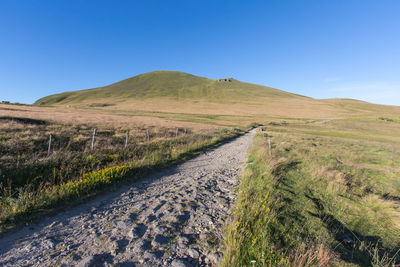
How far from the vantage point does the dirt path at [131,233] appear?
3096 mm

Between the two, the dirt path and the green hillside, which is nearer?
the dirt path

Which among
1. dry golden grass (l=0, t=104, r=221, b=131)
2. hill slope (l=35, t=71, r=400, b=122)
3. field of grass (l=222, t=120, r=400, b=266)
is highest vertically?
hill slope (l=35, t=71, r=400, b=122)

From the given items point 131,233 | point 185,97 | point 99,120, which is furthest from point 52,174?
point 185,97

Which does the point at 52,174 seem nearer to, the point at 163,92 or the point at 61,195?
the point at 61,195

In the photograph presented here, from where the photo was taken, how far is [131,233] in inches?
147

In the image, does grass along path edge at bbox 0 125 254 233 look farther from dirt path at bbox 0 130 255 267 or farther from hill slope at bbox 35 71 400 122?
hill slope at bbox 35 71 400 122

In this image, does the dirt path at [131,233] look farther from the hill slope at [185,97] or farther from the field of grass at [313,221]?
the hill slope at [185,97]

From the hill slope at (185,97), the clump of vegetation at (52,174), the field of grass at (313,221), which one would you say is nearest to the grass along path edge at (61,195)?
the clump of vegetation at (52,174)

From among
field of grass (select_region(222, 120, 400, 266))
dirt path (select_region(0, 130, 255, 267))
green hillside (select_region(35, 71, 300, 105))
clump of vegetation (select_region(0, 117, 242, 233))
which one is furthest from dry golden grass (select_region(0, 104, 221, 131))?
green hillside (select_region(35, 71, 300, 105))

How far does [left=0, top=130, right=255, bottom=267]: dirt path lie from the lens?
3.10 metres

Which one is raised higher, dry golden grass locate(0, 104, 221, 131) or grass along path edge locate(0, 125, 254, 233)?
dry golden grass locate(0, 104, 221, 131)

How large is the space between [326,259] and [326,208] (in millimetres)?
3354

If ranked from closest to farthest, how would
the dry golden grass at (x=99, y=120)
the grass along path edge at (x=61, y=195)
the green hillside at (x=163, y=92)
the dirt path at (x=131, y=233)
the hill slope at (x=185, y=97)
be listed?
1. the dirt path at (x=131, y=233)
2. the grass along path edge at (x=61, y=195)
3. the dry golden grass at (x=99, y=120)
4. the hill slope at (x=185, y=97)
5. the green hillside at (x=163, y=92)

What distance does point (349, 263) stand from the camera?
3.29 metres
